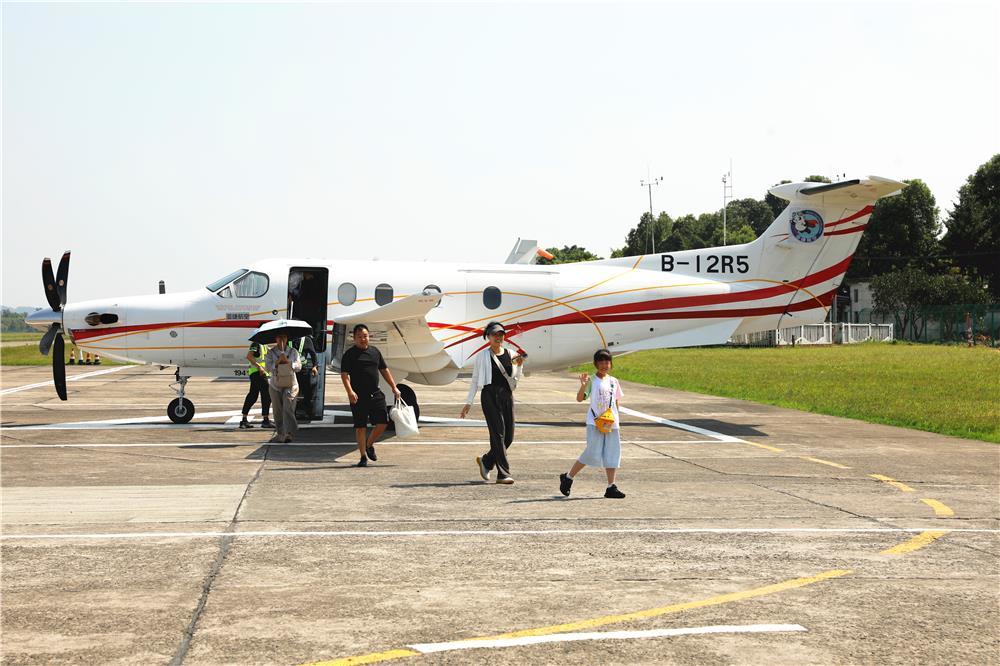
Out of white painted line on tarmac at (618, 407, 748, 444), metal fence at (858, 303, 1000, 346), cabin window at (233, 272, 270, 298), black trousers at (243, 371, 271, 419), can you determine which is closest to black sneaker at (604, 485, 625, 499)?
white painted line on tarmac at (618, 407, 748, 444)

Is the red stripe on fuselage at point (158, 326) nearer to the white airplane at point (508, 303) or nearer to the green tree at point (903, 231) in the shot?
the white airplane at point (508, 303)

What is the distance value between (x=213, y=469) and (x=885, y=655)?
10.1m

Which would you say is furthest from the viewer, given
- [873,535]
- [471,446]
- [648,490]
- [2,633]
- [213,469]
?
[471,446]

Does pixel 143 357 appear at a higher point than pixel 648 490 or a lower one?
higher

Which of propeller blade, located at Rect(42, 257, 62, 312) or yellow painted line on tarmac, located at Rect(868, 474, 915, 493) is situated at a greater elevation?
propeller blade, located at Rect(42, 257, 62, 312)

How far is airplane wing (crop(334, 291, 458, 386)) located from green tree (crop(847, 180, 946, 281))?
7849cm

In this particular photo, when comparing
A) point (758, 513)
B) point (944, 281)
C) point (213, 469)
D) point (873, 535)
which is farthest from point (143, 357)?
point (944, 281)

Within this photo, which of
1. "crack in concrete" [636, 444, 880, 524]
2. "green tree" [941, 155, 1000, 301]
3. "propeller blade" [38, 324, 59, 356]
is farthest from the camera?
"green tree" [941, 155, 1000, 301]

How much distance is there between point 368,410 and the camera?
45.6 feet

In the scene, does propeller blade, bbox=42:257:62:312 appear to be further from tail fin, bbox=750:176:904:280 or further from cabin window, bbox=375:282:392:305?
tail fin, bbox=750:176:904:280

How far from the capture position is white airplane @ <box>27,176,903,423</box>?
19594 mm

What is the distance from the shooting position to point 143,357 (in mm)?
19891

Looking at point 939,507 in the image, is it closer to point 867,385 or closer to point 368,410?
point 368,410

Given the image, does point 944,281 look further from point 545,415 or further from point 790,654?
point 790,654
